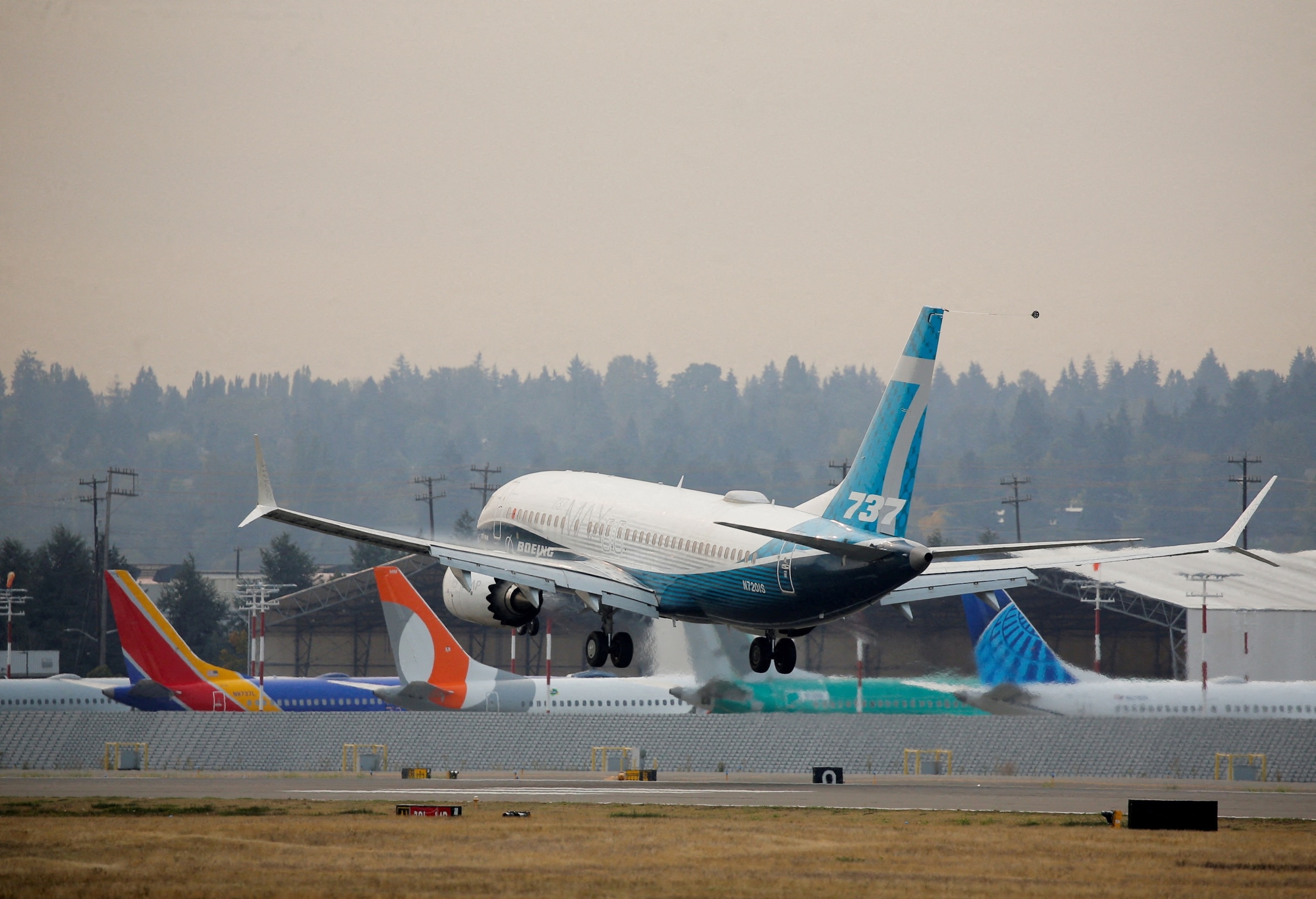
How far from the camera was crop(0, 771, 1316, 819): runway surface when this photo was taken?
216 ft

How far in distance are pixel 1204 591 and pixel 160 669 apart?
231ft

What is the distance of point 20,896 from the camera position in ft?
127

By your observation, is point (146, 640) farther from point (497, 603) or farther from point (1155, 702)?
point (1155, 702)

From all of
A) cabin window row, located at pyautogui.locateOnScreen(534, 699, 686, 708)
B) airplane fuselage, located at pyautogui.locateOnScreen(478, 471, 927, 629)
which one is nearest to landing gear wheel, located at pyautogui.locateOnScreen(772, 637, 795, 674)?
airplane fuselage, located at pyautogui.locateOnScreen(478, 471, 927, 629)

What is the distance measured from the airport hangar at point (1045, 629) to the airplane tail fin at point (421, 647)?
27.3 ft

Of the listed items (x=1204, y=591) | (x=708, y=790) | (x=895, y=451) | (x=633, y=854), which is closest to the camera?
(x=633, y=854)

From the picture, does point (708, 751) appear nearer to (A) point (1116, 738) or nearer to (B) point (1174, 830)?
(A) point (1116, 738)

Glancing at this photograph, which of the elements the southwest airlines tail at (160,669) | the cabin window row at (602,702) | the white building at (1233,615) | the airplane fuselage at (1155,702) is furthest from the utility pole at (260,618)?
the white building at (1233,615)

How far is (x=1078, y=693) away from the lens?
9856 cm

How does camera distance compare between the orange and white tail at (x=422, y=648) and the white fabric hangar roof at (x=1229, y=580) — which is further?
the white fabric hangar roof at (x=1229, y=580)

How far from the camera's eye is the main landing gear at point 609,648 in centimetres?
5928

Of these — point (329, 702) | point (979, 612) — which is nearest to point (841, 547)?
point (979, 612)

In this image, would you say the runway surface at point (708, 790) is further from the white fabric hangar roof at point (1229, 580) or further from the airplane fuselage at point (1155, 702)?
the white fabric hangar roof at point (1229, 580)

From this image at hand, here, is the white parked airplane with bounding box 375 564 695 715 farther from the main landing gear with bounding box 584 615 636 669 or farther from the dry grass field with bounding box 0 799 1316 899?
the main landing gear with bounding box 584 615 636 669
